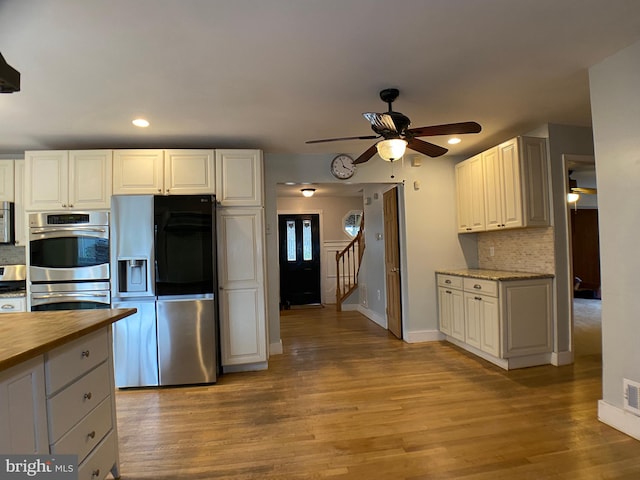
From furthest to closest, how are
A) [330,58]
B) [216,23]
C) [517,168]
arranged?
[517,168] → [330,58] → [216,23]

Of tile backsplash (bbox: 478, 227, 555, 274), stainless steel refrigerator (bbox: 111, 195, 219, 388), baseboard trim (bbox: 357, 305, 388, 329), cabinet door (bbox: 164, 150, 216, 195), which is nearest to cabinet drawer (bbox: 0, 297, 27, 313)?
stainless steel refrigerator (bbox: 111, 195, 219, 388)

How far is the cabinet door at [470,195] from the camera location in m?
3.84

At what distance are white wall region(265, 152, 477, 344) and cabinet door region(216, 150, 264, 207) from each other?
840 millimetres

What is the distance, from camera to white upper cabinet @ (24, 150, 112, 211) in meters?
3.20

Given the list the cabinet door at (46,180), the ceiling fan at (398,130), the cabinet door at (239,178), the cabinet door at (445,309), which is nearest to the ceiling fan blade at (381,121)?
the ceiling fan at (398,130)

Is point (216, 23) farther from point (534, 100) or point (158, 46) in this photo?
point (534, 100)

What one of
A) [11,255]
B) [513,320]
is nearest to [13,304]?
[11,255]

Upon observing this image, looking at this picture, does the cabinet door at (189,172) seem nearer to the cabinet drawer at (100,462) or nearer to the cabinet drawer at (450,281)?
the cabinet drawer at (100,462)

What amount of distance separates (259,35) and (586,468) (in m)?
2.98

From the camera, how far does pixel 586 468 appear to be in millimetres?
1844

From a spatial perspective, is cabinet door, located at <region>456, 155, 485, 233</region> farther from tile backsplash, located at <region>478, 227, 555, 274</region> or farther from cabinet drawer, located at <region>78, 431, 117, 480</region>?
cabinet drawer, located at <region>78, 431, 117, 480</region>

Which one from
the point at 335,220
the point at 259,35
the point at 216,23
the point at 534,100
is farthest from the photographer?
the point at 335,220

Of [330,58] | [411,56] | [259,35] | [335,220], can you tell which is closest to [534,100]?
[411,56]

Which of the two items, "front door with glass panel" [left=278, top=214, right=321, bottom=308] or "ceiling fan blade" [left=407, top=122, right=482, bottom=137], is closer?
"ceiling fan blade" [left=407, top=122, right=482, bottom=137]
